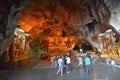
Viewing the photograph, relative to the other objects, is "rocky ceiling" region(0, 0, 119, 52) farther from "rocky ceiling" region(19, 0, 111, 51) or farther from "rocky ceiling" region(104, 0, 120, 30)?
"rocky ceiling" region(104, 0, 120, 30)

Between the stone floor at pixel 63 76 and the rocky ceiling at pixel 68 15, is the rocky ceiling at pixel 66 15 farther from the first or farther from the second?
the stone floor at pixel 63 76

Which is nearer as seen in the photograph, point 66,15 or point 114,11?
point 114,11

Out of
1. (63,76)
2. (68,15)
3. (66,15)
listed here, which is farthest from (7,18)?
(66,15)

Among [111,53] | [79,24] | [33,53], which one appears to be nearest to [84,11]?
[79,24]

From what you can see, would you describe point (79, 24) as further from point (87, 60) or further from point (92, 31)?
point (87, 60)

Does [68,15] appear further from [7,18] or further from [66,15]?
[7,18]

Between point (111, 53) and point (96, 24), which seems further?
point (96, 24)

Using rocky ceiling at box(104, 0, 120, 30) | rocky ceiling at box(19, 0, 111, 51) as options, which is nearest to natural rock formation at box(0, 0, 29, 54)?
rocky ceiling at box(104, 0, 120, 30)

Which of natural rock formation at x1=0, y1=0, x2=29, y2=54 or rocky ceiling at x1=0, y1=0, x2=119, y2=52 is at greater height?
rocky ceiling at x1=0, y1=0, x2=119, y2=52

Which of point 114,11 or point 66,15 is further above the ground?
point 66,15

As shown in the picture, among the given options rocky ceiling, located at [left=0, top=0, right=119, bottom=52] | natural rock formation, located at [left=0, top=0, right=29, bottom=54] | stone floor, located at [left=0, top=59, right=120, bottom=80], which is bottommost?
stone floor, located at [left=0, top=59, right=120, bottom=80]

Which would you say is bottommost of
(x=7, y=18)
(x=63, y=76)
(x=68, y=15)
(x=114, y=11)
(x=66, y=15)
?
(x=63, y=76)

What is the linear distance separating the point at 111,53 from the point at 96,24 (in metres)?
6.71

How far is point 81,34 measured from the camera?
102 feet
